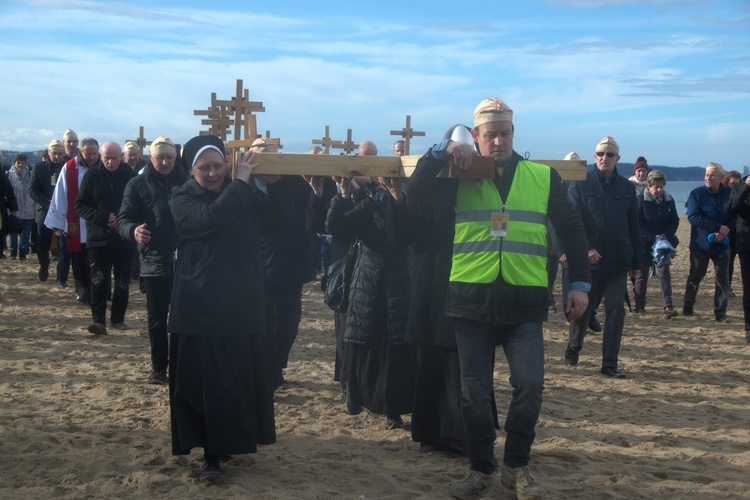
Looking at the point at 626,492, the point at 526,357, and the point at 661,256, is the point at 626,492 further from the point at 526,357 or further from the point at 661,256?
the point at 661,256

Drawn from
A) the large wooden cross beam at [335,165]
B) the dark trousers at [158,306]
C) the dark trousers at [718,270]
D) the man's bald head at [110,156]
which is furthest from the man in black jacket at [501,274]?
the dark trousers at [718,270]

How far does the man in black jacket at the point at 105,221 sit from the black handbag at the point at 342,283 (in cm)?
346

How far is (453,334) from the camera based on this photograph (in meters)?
5.42

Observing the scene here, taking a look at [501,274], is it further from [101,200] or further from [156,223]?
[101,200]

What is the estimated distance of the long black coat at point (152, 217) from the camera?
7621mm

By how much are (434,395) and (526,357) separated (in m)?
1.13

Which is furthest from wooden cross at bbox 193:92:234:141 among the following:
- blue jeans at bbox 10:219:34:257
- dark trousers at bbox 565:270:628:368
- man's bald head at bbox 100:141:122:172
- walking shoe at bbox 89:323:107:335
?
blue jeans at bbox 10:219:34:257

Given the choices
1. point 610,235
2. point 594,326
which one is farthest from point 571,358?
point 594,326

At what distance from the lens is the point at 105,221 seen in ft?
30.4

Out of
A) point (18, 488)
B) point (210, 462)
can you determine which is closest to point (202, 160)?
point (210, 462)

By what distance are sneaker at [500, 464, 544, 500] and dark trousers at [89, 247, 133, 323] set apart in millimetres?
5906

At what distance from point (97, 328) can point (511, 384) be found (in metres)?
6.35

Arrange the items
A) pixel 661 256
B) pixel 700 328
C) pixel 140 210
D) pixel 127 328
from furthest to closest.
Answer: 1. pixel 661 256
2. pixel 700 328
3. pixel 127 328
4. pixel 140 210

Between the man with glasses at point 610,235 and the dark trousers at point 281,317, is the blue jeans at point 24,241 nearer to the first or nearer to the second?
the dark trousers at point 281,317
